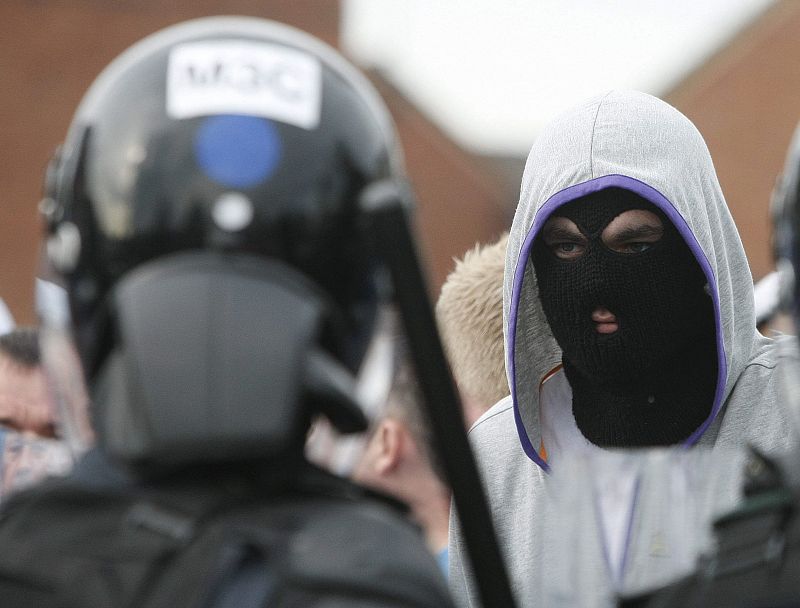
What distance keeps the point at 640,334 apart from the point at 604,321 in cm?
8

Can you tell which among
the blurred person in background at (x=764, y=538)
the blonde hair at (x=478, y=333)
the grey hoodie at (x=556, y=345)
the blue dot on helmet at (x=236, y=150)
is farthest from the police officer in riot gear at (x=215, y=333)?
the blonde hair at (x=478, y=333)

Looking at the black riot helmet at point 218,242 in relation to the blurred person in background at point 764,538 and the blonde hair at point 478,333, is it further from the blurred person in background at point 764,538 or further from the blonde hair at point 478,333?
the blonde hair at point 478,333

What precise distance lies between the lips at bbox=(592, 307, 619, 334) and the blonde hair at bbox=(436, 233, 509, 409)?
2.01ft

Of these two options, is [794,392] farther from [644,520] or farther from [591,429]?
[591,429]

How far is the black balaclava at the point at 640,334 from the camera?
8.53 ft

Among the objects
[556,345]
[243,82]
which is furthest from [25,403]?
[243,82]

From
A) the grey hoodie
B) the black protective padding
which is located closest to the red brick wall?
the grey hoodie

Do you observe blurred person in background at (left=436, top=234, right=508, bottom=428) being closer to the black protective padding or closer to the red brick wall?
the black protective padding

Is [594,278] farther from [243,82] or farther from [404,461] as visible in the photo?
[243,82]

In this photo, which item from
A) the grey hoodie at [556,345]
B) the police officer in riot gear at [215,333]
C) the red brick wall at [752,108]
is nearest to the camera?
the police officer in riot gear at [215,333]

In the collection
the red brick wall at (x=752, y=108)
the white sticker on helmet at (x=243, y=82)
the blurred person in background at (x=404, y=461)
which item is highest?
the white sticker on helmet at (x=243, y=82)

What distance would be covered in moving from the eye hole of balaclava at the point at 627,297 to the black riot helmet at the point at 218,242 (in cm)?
103

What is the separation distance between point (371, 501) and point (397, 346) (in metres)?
0.28

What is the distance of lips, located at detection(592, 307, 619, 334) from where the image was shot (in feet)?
8.64
